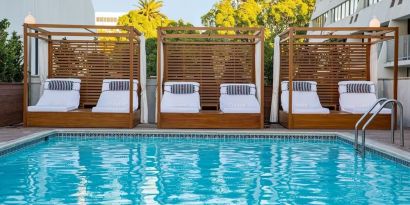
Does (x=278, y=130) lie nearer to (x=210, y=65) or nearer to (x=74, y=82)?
(x=210, y=65)

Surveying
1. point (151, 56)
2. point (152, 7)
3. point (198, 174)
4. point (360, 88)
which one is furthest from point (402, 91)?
point (152, 7)

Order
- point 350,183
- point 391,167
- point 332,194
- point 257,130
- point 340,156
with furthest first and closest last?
point 257,130 < point 340,156 < point 391,167 < point 350,183 < point 332,194

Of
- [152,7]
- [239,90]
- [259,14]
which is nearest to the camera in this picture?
[239,90]

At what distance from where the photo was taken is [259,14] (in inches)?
1699

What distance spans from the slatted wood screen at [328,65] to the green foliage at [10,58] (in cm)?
627

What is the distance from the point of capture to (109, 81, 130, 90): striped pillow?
14125 mm

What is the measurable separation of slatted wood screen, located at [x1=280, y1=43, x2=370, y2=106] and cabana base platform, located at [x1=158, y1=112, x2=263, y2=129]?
256 centimetres

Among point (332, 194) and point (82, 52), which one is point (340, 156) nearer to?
point (332, 194)

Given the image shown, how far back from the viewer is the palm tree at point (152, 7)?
225 ft

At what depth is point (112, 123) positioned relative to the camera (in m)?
13.1

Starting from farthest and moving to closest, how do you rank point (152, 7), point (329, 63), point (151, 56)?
point (152, 7)
point (151, 56)
point (329, 63)

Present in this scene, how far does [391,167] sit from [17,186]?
4891mm

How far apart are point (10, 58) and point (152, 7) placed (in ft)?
185

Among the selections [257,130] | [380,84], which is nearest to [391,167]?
[257,130]
